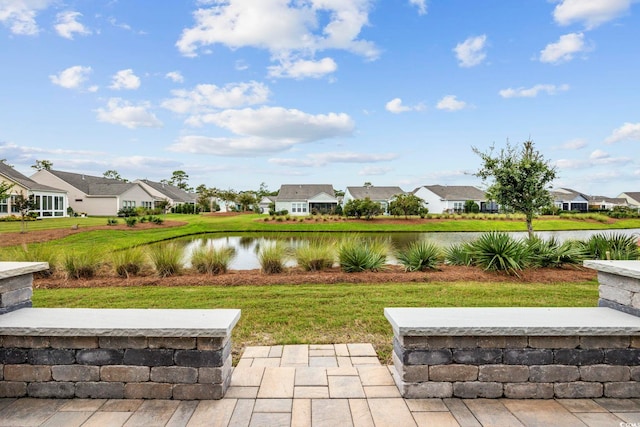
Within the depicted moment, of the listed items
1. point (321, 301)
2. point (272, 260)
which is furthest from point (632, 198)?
point (321, 301)

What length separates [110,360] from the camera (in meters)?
2.69

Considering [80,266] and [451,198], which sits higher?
[451,198]

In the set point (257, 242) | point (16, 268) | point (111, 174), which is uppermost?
point (111, 174)

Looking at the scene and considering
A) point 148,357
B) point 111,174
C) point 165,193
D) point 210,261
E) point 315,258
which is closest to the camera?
point 148,357

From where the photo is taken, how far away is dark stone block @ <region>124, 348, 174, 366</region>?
105 inches

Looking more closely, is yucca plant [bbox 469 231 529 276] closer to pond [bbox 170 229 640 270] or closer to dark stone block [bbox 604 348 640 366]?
pond [bbox 170 229 640 270]

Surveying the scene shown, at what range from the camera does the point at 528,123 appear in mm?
11859

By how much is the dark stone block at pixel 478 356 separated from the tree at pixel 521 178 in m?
9.95

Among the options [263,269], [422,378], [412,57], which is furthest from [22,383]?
[412,57]

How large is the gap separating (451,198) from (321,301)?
47.8 metres

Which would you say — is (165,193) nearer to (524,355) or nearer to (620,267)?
(524,355)

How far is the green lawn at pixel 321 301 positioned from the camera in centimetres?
437

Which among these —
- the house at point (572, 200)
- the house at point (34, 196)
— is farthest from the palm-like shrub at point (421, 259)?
the house at point (572, 200)

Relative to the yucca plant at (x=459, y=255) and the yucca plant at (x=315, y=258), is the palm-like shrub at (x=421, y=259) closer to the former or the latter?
the yucca plant at (x=459, y=255)
